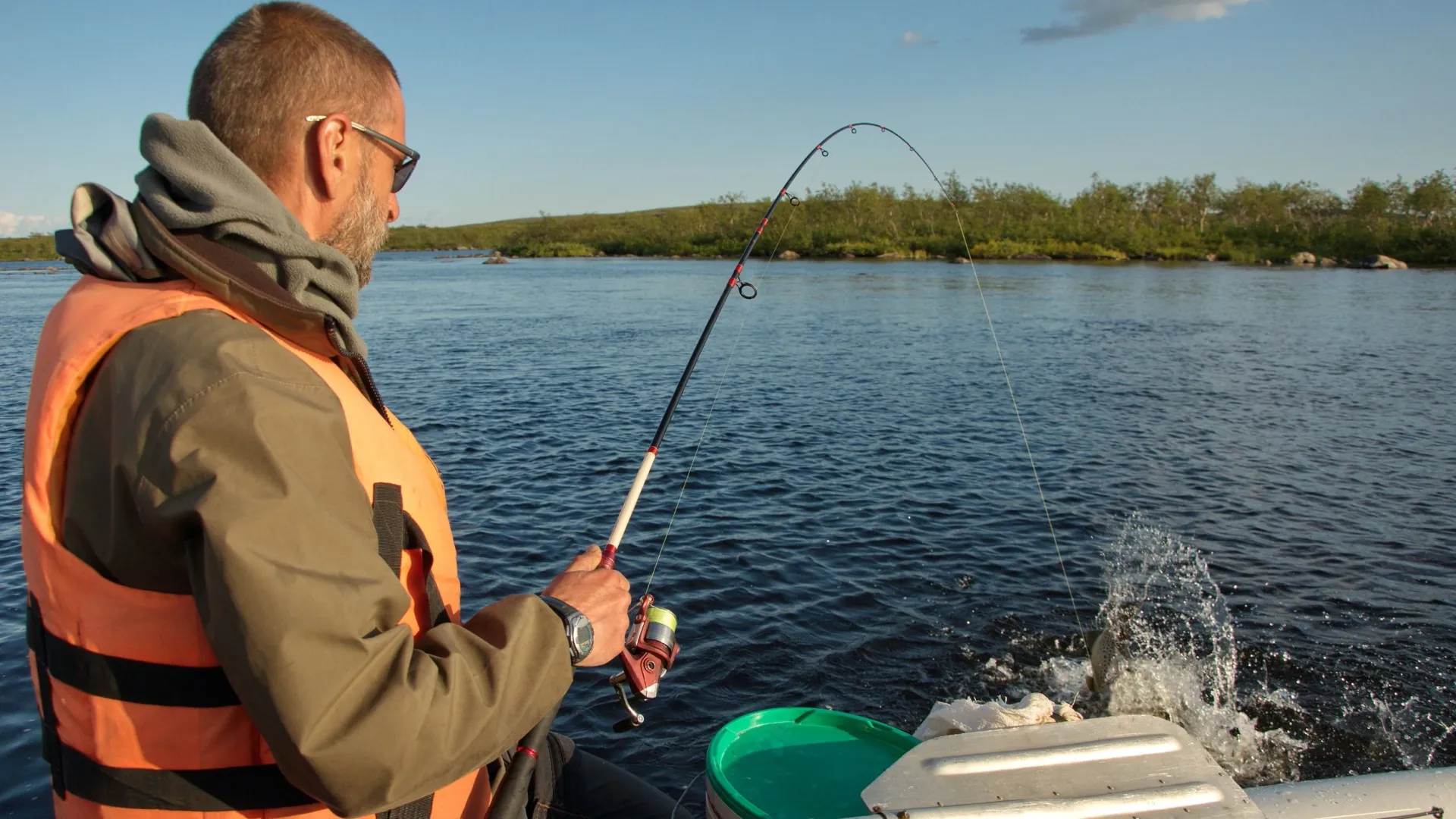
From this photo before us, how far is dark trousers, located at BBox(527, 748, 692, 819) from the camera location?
2.85 meters

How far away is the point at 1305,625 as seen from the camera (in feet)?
25.5

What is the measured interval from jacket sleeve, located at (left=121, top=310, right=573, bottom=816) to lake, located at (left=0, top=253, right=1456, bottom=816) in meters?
4.21

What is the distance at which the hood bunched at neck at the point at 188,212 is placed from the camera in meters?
1.60

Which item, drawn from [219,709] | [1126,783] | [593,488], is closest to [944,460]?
[593,488]

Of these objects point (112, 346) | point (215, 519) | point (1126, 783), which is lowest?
point (1126, 783)

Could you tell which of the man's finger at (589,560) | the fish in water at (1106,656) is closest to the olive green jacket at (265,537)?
the man's finger at (589,560)

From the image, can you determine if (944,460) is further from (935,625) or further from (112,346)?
(112,346)

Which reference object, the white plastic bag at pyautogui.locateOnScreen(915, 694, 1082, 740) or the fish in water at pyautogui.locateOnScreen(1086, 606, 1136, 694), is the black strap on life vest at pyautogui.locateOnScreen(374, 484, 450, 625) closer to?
the white plastic bag at pyautogui.locateOnScreen(915, 694, 1082, 740)

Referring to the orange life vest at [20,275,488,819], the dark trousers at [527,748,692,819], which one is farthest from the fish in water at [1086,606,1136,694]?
the orange life vest at [20,275,488,819]

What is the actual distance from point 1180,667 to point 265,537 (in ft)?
23.0

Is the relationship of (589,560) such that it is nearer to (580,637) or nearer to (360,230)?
(580,637)

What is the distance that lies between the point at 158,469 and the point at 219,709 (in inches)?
17.4

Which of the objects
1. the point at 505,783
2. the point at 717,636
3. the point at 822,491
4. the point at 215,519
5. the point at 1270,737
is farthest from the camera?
the point at 822,491

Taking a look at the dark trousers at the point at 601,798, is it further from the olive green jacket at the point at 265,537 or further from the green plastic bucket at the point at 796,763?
the olive green jacket at the point at 265,537
